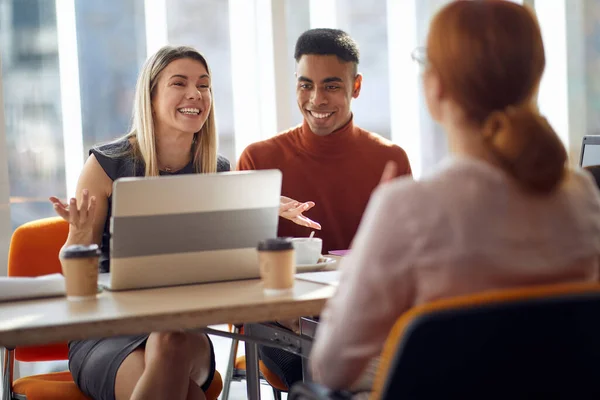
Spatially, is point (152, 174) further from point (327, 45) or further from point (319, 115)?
point (327, 45)

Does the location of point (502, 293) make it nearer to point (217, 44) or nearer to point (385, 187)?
point (385, 187)

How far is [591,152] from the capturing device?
2539mm

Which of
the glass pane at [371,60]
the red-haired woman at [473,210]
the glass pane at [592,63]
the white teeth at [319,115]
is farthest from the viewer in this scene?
the glass pane at [592,63]

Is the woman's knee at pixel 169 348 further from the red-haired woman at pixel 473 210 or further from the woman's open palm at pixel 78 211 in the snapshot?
the red-haired woman at pixel 473 210

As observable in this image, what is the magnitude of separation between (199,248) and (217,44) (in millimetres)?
2869

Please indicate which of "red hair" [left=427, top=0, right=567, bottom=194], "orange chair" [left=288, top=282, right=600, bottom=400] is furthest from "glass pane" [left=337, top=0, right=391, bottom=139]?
"orange chair" [left=288, top=282, right=600, bottom=400]

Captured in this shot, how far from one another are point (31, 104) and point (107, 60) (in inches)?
18.7

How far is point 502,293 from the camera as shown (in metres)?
1.03

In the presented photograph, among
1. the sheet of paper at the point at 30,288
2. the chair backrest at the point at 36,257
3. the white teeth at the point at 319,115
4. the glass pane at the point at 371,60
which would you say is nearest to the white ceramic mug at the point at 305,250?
the sheet of paper at the point at 30,288

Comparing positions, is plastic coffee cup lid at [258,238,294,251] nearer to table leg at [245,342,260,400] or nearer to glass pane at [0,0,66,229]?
table leg at [245,342,260,400]

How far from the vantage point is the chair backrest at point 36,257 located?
258 cm

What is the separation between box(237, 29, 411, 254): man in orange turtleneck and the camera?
3.04 m

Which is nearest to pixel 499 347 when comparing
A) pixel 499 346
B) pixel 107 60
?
pixel 499 346

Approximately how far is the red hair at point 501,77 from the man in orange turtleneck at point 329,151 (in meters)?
1.71
